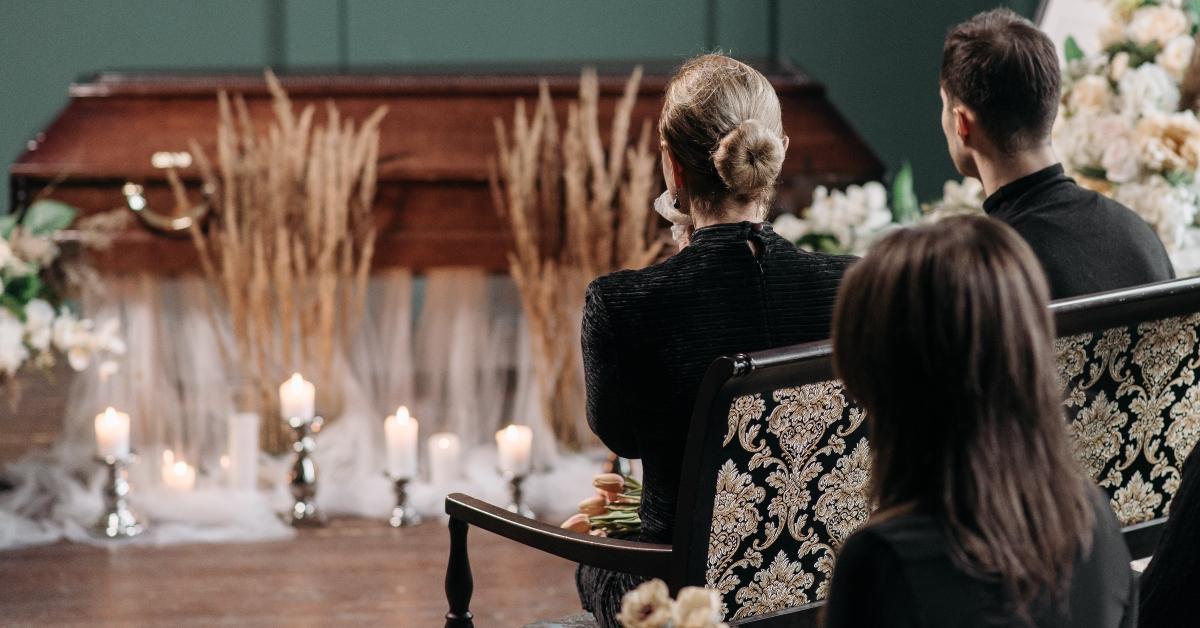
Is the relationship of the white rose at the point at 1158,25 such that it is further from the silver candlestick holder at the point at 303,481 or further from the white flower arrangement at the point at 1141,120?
the silver candlestick holder at the point at 303,481

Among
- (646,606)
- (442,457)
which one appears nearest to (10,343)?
(442,457)

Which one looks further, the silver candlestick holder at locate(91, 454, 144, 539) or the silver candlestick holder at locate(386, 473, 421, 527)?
the silver candlestick holder at locate(386, 473, 421, 527)

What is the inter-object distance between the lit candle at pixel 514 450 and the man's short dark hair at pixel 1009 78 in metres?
1.58

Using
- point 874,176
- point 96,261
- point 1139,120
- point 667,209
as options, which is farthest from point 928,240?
point 96,261

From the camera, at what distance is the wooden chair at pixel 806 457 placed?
1479 millimetres

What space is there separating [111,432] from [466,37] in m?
2.14

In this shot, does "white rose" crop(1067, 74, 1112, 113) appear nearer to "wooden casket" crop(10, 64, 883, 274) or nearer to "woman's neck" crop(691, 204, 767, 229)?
"wooden casket" crop(10, 64, 883, 274)

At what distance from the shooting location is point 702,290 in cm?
161

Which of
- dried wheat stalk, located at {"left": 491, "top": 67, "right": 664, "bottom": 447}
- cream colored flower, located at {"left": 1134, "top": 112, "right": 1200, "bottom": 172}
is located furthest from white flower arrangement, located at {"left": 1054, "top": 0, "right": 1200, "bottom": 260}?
dried wheat stalk, located at {"left": 491, "top": 67, "right": 664, "bottom": 447}

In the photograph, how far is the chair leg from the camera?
182cm

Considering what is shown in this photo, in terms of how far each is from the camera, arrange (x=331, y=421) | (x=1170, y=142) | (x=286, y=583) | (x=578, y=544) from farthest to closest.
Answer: (x=331, y=421)
(x=286, y=583)
(x=1170, y=142)
(x=578, y=544)

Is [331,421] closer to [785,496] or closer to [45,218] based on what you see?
[45,218]

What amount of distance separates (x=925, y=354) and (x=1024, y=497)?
0.41 feet

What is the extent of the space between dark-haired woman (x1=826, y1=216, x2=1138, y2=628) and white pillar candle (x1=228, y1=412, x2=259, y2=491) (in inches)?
103
